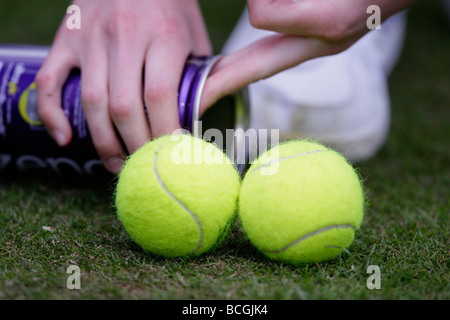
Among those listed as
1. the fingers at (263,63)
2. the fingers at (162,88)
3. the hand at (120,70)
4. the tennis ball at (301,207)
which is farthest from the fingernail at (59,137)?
the tennis ball at (301,207)

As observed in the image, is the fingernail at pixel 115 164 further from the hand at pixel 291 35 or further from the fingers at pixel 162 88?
the hand at pixel 291 35

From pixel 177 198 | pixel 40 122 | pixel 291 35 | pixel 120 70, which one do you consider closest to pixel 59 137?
pixel 40 122

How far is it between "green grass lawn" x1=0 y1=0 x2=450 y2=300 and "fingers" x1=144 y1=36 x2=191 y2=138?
0.30m

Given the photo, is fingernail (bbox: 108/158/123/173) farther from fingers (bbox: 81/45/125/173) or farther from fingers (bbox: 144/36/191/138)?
fingers (bbox: 144/36/191/138)

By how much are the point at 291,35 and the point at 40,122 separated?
77cm

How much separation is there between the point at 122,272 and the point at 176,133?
0.40 metres

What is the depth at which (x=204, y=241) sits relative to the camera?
1.11 metres

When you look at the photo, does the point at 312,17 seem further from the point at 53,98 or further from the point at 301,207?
the point at 53,98

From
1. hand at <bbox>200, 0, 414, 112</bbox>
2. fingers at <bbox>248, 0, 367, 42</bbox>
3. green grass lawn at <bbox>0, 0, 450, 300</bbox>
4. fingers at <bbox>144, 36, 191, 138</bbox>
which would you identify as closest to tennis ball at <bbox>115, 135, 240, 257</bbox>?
green grass lawn at <bbox>0, 0, 450, 300</bbox>

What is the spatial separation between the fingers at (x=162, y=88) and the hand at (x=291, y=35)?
93mm

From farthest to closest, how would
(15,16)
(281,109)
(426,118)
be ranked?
(15,16)
(426,118)
(281,109)

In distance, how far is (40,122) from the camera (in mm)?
1480
